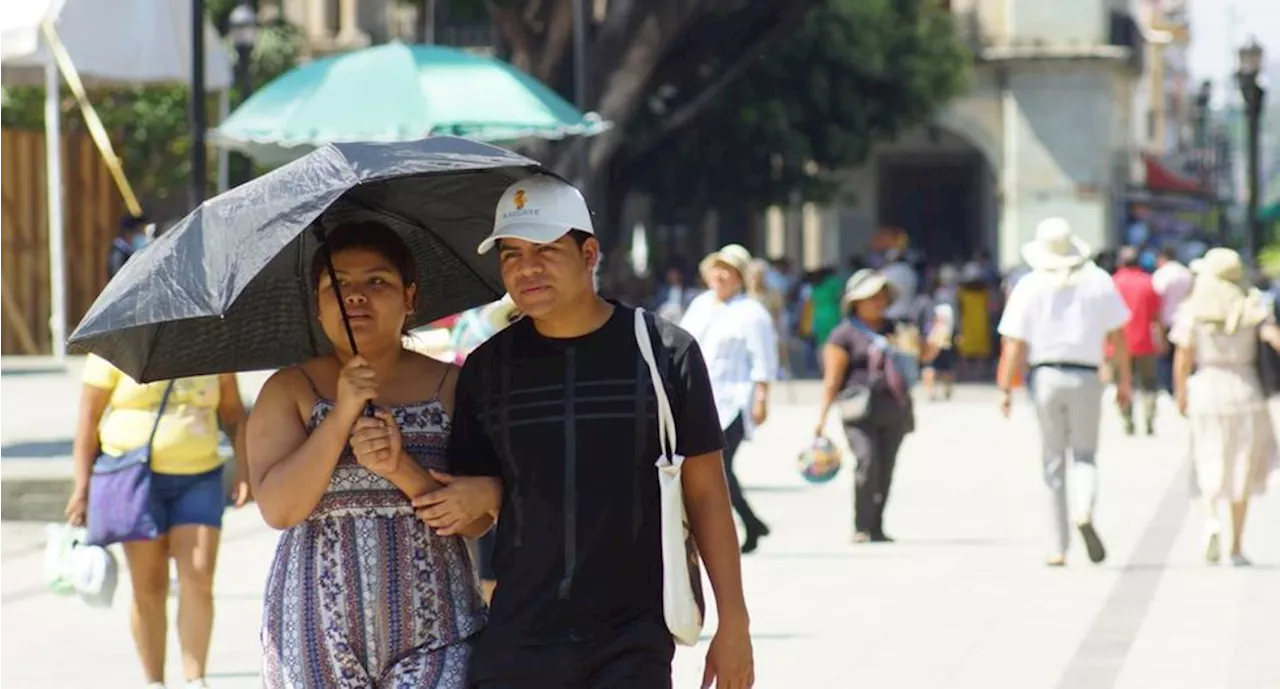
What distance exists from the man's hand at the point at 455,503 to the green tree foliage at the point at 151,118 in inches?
1361

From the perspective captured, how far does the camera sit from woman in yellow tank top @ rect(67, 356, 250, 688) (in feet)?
28.7

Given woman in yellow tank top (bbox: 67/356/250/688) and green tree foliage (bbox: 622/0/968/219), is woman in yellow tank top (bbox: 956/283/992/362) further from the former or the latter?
woman in yellow tank top (bbox: 67/356/250/688)

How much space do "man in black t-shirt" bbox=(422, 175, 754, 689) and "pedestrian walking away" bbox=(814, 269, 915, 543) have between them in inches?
377

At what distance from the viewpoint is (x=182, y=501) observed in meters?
8.84

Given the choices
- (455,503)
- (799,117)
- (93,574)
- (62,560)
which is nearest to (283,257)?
(455,503)

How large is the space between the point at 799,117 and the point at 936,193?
1678cm

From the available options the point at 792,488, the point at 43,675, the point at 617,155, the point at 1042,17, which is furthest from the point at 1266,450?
the point at 1042,17

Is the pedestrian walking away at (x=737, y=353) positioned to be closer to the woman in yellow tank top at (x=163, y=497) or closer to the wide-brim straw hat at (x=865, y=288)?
the wide-brim straw hat at (x=865, y=288)

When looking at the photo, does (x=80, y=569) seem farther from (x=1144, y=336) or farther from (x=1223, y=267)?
(x=1144, y=336)

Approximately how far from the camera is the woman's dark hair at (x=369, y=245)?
16.3ft

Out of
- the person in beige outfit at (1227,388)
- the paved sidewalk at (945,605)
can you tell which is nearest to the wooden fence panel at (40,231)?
the paved sidewalk at (945,605)

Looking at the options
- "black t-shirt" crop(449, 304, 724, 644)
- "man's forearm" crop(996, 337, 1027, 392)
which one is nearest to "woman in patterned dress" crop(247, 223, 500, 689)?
"black t-shirt" crop(449, 304, 724, 644)

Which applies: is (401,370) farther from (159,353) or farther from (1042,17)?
(1042,17)

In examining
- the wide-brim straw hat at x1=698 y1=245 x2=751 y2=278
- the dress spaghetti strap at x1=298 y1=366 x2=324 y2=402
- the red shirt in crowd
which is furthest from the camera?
the red shirt in crowd
